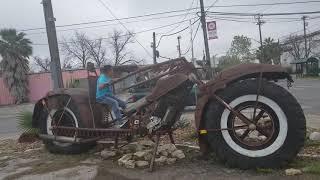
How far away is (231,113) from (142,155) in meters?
1.49

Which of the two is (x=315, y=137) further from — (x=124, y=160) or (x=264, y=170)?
(x=124, y=160)

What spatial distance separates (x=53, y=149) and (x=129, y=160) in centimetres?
208

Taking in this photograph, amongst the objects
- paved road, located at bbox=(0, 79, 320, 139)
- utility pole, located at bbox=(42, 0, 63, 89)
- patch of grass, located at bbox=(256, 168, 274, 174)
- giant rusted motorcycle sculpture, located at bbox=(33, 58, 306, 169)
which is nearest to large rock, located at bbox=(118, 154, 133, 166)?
giant rusted motorcycle sculpture, located at bbox=(33, 58, 306, 169)

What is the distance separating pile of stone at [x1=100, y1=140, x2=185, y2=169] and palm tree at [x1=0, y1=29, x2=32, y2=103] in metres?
38.0

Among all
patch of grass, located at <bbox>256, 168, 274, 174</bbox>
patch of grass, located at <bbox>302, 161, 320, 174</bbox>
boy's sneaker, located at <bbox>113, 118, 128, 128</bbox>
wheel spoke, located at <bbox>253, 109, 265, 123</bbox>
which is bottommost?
patch of grass, located at <bbox>256, 168, 274, 174</bbox>

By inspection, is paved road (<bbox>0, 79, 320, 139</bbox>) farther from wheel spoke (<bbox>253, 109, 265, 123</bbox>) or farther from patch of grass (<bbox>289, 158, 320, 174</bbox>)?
wheel spoke (<bbox>253, 109, 265, 123</bbox>)

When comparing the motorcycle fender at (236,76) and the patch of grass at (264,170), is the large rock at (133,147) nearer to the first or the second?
the motorcycle fender at (236,76)

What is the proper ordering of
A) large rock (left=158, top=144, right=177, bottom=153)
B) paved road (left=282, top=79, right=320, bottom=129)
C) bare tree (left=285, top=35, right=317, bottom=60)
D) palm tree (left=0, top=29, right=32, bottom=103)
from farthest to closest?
bare tree (left=285, top=35, right=317, bottom=60)
palm tree (left=0, top=29, right=32, bottom=103)
paved road (left=282, top=79, right=320, bottom=129)
large rock (left=158, top=144, right=177, bottom=153)

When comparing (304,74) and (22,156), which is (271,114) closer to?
(22,156)

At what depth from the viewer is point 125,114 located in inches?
269

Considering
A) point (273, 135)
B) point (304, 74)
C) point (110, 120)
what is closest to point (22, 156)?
point (110, 120)

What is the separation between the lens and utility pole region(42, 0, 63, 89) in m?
11.3

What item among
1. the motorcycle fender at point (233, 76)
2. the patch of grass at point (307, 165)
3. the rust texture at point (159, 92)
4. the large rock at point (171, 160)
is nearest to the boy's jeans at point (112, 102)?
the rust texture at point (159, 92)

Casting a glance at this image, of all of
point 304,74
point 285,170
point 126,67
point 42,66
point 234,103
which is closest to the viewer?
point 285,170
